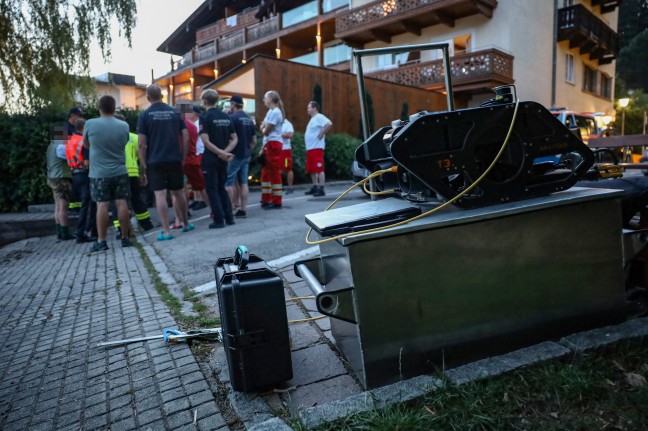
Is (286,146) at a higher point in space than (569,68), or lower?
lower

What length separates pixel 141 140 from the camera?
636 centimetres

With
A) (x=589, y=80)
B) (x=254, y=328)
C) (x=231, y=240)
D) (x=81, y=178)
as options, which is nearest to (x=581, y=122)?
(x=231, y=240)

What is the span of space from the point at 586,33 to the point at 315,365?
93.1 ft

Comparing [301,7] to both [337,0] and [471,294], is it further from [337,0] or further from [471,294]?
[471,294]

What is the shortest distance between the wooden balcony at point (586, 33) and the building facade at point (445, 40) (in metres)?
0.05

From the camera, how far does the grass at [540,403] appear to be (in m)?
1.77

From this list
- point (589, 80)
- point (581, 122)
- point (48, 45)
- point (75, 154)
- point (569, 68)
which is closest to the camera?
point (75, 154)

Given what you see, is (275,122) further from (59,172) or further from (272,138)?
(59,172)

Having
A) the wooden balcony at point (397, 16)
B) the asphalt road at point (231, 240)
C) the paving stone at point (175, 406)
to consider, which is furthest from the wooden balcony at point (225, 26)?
the paving stone at point (175, 406)

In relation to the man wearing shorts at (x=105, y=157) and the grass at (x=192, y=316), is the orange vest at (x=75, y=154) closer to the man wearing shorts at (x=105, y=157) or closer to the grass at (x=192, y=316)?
the man wearing shorts at (x=105, y=157)

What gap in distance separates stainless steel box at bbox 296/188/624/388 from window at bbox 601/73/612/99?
3508 cm

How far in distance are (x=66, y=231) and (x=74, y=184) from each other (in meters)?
A: 0.89

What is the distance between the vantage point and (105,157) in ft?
20.0

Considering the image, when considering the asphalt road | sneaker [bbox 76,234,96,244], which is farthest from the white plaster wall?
sneaker [bbox 76,234,96,244]
